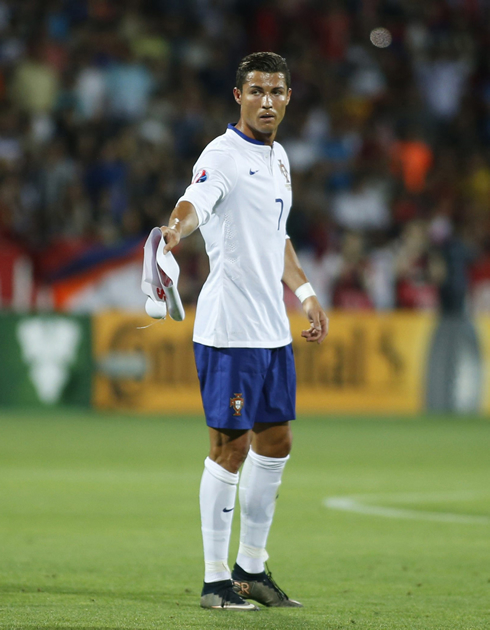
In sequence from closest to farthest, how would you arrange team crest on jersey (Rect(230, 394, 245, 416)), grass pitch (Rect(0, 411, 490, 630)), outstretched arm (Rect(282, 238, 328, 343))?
grass pitch (Rect(0, 411, 490, 630)) < team crest on jersey (Rect(230, 394, 245, 416)) < outstretched arm (Rect(282, 238, 328, 343))

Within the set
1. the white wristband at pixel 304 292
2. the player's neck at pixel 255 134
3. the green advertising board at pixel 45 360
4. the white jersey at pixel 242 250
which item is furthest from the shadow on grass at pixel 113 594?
the green advertising board at pixel 45 360

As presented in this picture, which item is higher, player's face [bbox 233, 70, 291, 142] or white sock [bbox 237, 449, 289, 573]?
player's face [bbox 233, 70, 291, 142]

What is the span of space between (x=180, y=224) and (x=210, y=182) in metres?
0.41

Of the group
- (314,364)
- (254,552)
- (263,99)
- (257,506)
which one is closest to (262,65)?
(263,99)

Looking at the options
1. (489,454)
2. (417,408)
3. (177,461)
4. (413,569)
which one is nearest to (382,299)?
(417,408)

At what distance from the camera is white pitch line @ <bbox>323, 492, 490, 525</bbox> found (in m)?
7.85

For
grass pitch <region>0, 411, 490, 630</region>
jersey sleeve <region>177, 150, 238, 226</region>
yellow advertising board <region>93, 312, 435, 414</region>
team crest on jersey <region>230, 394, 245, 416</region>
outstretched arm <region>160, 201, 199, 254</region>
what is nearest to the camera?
outstretched arm <region>160, 201, 199, 254</region>

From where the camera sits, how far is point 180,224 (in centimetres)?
464

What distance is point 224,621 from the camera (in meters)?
4.74

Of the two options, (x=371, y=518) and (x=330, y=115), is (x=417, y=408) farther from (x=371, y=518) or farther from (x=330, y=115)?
(x=371, y=518)

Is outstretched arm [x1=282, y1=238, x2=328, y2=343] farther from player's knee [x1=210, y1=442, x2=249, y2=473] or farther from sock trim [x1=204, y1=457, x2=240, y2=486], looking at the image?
sock trim [x1=204, y1=457, x2=240, y2=486]

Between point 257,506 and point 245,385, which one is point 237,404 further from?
point 257,506

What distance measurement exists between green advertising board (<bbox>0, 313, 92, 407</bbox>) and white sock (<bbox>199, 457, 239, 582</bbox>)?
33.0 ft

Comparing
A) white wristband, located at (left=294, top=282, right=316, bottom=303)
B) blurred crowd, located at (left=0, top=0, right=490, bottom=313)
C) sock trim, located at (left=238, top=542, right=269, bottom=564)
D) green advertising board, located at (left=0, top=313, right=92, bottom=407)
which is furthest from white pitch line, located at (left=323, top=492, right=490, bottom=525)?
blurred crowd, located at (left=0, top=0, right=490, bottom=313)
